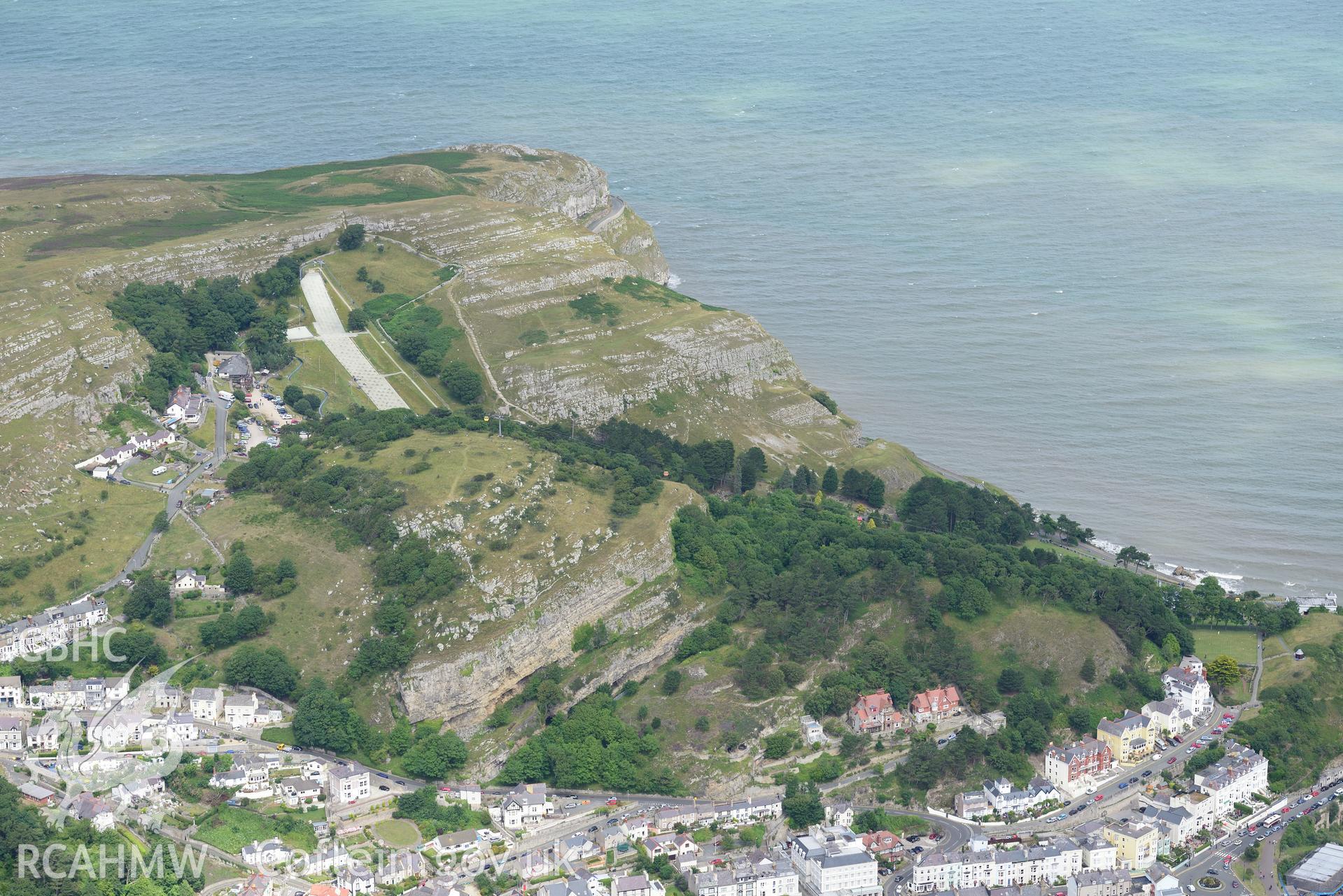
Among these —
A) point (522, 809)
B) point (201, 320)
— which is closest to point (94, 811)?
point (522, 809)

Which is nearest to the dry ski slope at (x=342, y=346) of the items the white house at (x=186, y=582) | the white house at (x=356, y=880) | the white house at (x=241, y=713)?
the white house at (x=186, y=582)

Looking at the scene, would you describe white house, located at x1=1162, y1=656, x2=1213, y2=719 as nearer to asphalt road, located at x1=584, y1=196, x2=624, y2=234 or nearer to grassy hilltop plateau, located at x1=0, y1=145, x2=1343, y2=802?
grassy hilltop plateau, located at x1=0, y1=145, x2=1343, y2=802

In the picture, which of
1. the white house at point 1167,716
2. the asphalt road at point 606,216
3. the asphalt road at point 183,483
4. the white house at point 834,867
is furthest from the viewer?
the asphalt road at point 606,216

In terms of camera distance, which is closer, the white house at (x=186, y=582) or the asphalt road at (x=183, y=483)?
the white house at (x=186, y=582)

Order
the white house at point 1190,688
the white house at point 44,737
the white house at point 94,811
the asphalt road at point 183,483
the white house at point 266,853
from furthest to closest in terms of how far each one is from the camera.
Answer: the asphalt road at point 183,483
the white house at point 1190,688
the white house at point 44,737
the white house at point 94,811
the white house at point 266,853

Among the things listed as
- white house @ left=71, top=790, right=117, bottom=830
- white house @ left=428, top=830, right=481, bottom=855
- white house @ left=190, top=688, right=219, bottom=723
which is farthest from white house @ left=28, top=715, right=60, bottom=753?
white house @ left=428, top=830, right=481, bottom=855

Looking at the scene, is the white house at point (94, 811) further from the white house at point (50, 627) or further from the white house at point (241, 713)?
the white house at point (50, 627)

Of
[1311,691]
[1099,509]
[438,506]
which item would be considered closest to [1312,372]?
[1099,509]

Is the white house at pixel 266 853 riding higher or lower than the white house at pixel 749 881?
higher
